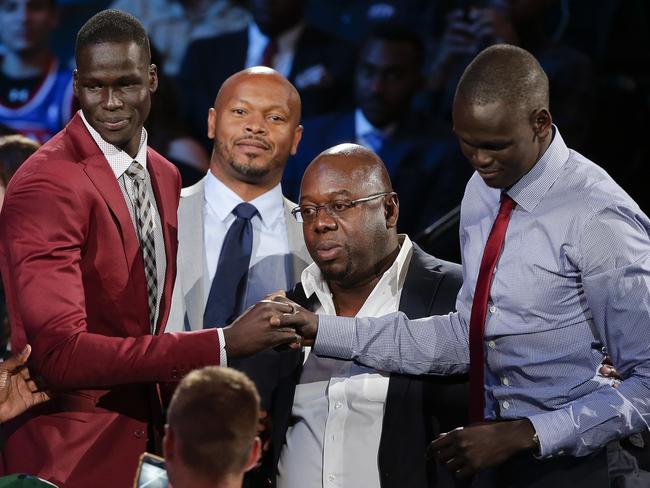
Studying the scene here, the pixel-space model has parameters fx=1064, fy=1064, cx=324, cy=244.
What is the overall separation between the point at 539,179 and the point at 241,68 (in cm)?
407

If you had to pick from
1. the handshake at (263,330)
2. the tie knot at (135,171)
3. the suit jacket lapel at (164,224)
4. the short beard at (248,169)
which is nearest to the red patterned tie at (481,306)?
the handshake at (263,330)

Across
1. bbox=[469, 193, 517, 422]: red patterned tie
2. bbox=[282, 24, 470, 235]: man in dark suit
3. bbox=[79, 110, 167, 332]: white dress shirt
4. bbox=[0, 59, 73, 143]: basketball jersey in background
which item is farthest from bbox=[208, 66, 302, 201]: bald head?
bbox=[0, 59, 73, 143]: basketball jersey in background

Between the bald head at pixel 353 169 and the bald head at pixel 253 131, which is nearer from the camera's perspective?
the bald head at pixel 353 169

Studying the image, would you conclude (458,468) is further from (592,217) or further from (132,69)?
(132,69)

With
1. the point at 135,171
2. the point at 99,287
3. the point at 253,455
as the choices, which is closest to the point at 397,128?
the point at 135,171

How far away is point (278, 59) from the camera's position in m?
6.49

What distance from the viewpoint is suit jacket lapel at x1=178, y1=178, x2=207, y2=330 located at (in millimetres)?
3580

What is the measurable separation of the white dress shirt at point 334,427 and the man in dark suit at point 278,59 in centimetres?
358

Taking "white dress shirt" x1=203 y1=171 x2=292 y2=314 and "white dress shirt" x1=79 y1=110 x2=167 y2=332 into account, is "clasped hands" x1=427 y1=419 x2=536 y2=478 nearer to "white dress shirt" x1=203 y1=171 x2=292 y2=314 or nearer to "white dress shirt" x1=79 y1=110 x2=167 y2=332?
"white dress shirt" x1=79 y1=110 x2=167 y2=332

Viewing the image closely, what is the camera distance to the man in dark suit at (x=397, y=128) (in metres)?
6.30

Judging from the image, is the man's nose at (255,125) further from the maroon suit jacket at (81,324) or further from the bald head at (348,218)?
the maroon suit jacket at (81,324)

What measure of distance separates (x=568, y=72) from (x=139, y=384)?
429 centimetres

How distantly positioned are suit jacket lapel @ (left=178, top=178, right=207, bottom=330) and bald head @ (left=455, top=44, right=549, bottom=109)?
4.32 ft

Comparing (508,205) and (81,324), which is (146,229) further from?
(508,205)
